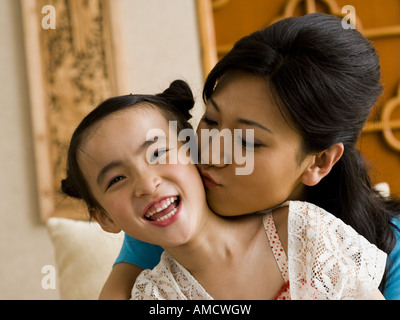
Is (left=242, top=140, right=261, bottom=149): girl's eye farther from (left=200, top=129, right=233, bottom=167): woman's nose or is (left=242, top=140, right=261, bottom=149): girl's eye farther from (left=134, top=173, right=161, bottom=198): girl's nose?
(left=134, top=173, right=161, bottom=198): girl's nose

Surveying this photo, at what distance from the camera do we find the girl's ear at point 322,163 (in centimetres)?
93

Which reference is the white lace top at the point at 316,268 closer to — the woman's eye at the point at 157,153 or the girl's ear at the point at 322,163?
the girl's ear at the point at 322,163

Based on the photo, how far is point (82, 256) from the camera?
54.7 inches

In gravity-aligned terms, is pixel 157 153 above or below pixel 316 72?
below

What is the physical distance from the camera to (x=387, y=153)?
2.48 m

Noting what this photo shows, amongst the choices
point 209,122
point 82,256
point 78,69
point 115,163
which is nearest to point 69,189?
point 115,163

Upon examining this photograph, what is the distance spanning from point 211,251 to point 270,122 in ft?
0.82

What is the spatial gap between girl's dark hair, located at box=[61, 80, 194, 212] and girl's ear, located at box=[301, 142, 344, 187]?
0.25 metres

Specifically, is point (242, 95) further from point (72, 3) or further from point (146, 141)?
point (72, 3)

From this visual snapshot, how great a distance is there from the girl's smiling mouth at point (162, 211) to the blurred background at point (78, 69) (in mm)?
1631

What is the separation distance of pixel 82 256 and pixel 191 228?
2.13 ft

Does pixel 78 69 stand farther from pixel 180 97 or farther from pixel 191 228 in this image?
pixel 191 228

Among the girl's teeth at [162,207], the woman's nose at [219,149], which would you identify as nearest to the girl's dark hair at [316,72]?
the woman's nose at [219,149]
